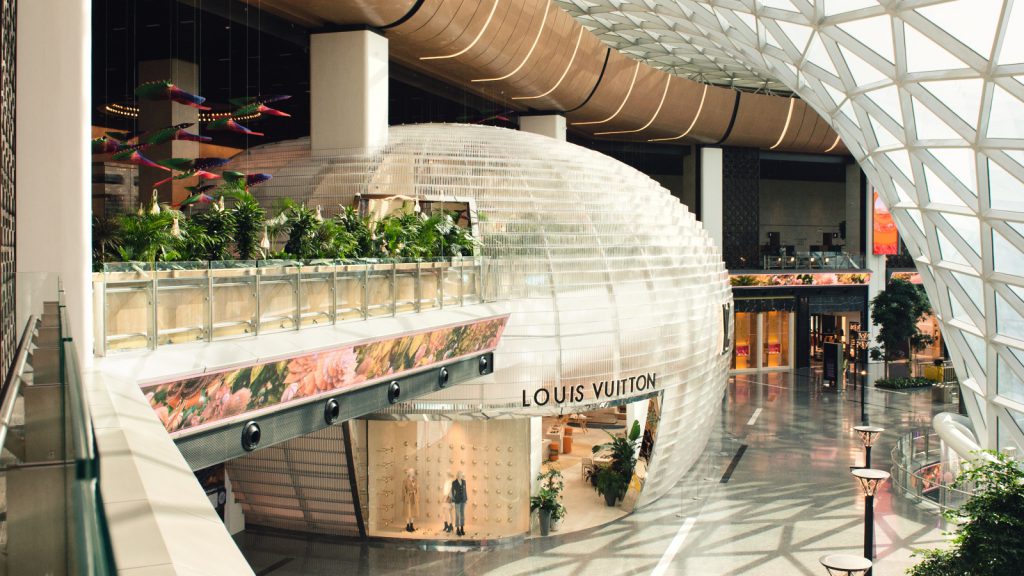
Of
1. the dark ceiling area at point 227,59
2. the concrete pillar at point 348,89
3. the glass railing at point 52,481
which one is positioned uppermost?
the dark ceiling area at point 227,59

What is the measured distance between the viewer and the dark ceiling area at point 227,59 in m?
24.4

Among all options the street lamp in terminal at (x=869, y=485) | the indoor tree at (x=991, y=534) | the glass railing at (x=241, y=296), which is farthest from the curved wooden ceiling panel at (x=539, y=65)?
the indoor tree at (x=991, y=534)

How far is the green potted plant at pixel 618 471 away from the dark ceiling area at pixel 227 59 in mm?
14026

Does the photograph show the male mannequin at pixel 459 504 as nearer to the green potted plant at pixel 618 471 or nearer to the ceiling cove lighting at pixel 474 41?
the green potted plant at pixel 618 471

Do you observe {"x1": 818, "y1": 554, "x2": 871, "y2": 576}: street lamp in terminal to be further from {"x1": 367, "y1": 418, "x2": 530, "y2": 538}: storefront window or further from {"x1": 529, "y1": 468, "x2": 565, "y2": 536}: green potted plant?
{"x1": 367, "y1": 418, "x2": 530, "y2": 538}: storefront window

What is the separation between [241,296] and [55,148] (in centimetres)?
370

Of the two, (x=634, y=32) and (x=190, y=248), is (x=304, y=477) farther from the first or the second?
(x=634, y=32)

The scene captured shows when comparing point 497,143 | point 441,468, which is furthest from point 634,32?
point 441,468

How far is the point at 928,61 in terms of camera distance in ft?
61.1

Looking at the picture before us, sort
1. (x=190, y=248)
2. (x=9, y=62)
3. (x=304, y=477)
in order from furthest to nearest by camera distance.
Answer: (x=304, y=477), (x=190, y=248), (x=9, y=62)

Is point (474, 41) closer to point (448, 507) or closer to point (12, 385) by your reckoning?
point (448, 507)

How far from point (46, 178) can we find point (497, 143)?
17.6 m

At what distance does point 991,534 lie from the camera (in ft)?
45.1

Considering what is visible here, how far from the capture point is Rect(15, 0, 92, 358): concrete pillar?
8.94 meters
